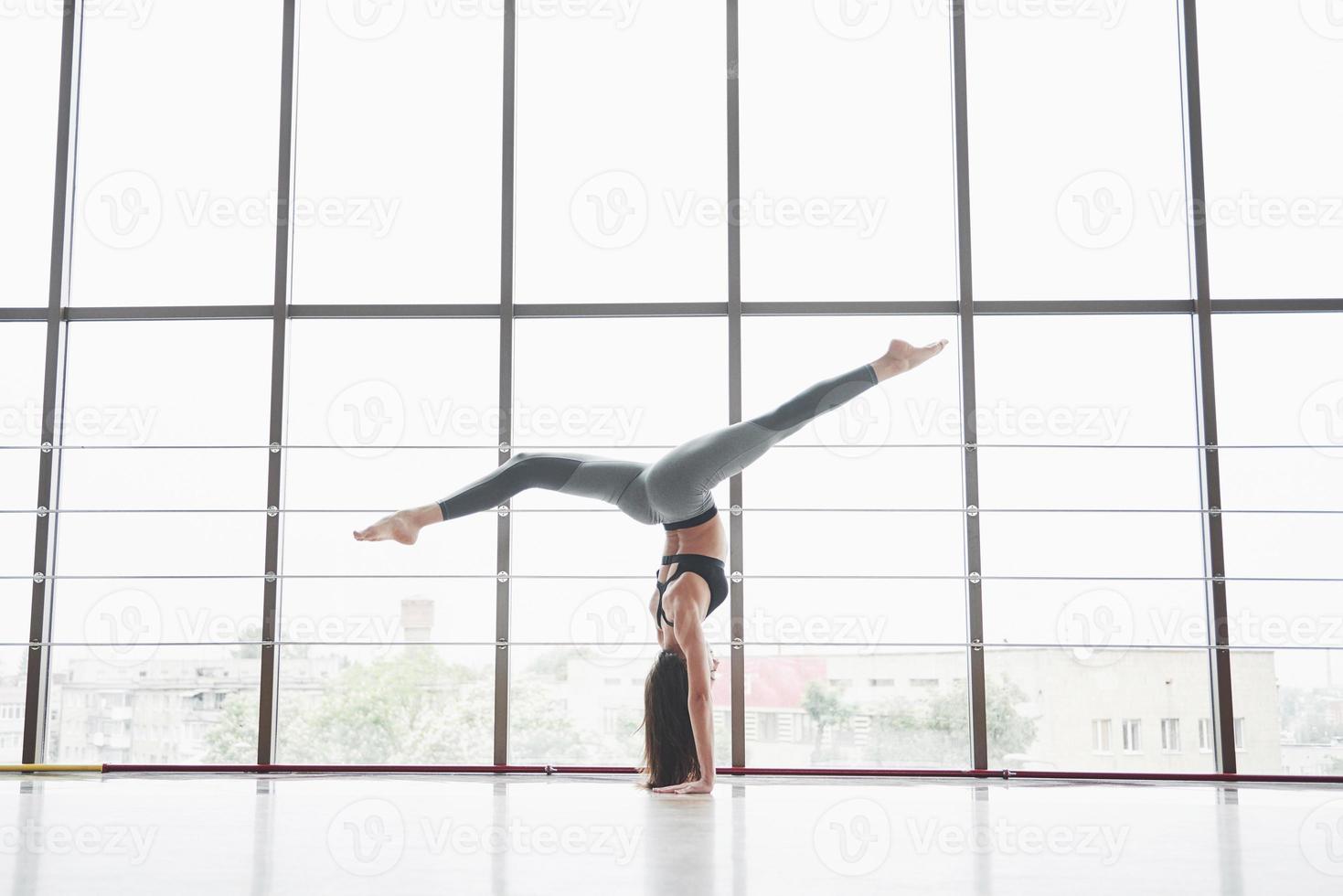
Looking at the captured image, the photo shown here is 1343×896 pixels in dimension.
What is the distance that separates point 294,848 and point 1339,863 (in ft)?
6.19

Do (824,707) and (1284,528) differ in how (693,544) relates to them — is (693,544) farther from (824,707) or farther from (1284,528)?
(1284,528)

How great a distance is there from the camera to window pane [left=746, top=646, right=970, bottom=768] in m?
4.07

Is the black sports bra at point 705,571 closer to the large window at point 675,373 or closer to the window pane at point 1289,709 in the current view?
the large window at point 675,373

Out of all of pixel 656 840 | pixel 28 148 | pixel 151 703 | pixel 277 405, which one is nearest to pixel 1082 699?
pixel 656 840

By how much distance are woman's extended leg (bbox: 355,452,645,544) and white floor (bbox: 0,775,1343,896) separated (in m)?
0.77

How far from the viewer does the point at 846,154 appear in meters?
4.36

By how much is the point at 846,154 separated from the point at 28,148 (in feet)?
11.4

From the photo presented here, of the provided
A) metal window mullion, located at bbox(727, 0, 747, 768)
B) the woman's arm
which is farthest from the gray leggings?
metal window mullion, located at bbox(727, 0, 747, 768)

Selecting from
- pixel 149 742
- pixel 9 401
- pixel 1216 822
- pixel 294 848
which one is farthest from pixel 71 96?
pixel 1216 822

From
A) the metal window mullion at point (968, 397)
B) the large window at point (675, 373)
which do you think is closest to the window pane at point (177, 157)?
the large window at point (675, 373)

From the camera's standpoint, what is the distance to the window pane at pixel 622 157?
432cm

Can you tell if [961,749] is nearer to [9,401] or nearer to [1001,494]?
[1001,494]

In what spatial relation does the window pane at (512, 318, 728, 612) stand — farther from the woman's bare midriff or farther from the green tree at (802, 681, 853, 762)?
the woman's bare midriff

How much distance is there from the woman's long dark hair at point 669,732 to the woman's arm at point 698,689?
4cm
